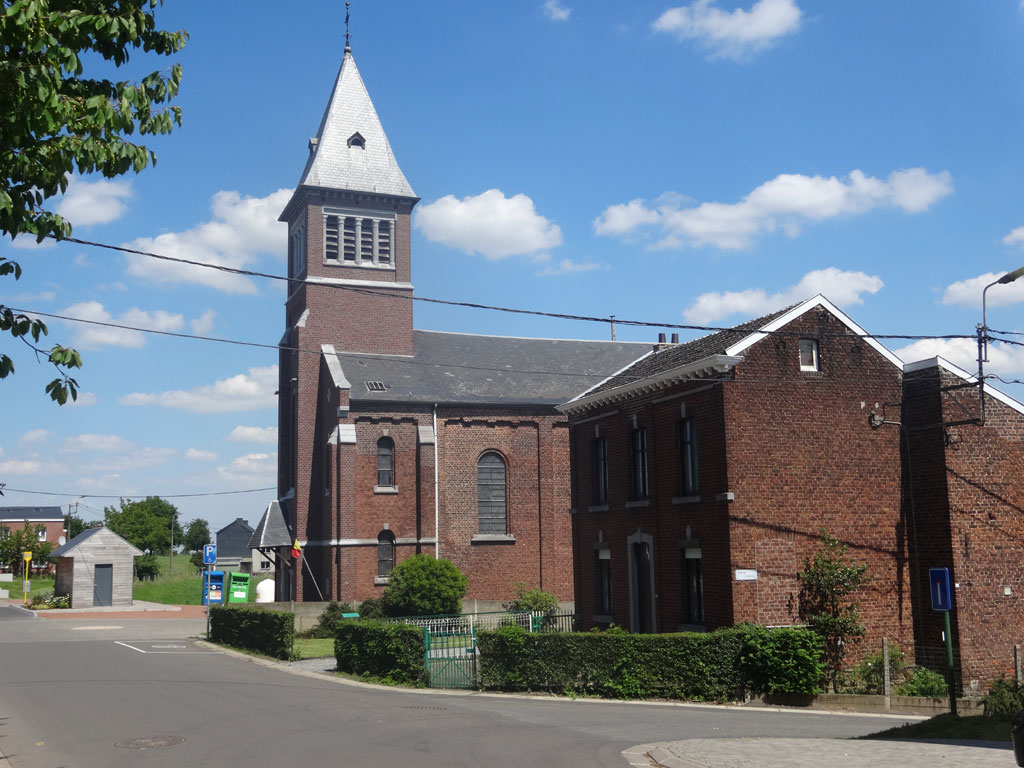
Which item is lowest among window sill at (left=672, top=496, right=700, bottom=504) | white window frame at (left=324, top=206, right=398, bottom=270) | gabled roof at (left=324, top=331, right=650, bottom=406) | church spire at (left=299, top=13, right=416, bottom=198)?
window sill at (left=672, top=496, right=700, bottom=504)

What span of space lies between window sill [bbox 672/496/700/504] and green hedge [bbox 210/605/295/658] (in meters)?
11.7

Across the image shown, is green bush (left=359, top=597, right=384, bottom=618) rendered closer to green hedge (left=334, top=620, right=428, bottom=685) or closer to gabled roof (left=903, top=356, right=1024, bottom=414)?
green hedge (left=334, top=620, right=428, bottom=685)

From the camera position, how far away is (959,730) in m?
14.3

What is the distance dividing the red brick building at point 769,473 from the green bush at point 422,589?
12585mm

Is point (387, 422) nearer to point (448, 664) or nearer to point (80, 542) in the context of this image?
point (448, 664)

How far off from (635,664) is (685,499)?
207 inches

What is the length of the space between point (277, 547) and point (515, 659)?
83.1 feet

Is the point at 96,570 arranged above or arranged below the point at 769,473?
below

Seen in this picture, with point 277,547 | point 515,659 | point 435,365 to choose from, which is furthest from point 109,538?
point 515,659

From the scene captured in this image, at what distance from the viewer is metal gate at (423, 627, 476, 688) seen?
74.6 ft

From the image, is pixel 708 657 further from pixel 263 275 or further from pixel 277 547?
pixel 277 547

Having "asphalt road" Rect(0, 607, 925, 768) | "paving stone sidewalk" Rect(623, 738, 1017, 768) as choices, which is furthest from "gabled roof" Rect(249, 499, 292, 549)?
"paving stone sidewalk" Rect(623, 738, 1017, 768)

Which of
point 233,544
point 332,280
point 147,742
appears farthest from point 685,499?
point 233,544

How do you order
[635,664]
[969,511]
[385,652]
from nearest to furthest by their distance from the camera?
[635,664], [385,652], [969,511]
